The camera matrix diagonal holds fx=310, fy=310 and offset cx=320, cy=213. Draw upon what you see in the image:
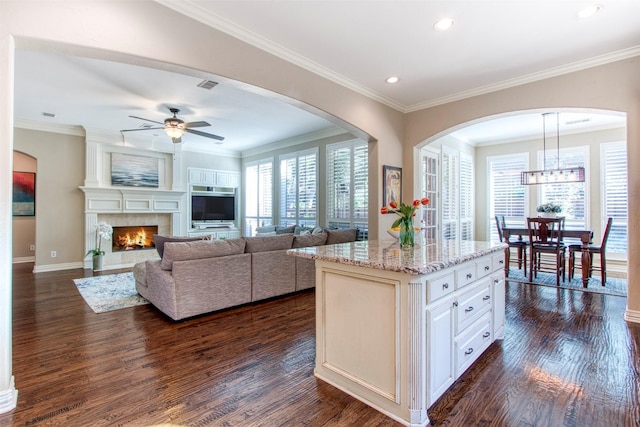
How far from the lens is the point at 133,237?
24.2 ft

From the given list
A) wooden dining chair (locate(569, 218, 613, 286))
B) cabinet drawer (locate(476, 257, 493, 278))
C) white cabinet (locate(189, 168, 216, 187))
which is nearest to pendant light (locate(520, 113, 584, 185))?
wooden dining chair (locate(569, 218, 613, 286))

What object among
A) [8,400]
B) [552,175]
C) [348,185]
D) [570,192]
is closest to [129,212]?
[348,185]

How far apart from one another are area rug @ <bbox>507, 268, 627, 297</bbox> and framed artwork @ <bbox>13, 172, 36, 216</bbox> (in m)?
10.5

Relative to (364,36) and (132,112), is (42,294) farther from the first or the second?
(364,36)

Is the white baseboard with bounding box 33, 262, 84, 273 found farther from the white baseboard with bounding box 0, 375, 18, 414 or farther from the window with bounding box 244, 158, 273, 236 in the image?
the white baseboard with bounding box 0, 375, 18, 414

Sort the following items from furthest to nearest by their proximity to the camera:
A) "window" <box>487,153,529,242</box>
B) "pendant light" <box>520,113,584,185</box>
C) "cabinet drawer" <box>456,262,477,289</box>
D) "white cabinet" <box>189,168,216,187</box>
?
"white cabinet" <box>189,168,216,187</box> → "window" <box>487,153,529,242</box> → "pendant light" <box>520,113,584,185</box> → "cabinet drawer" <box>456,262,477,289</box>

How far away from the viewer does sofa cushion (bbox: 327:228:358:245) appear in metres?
4.76

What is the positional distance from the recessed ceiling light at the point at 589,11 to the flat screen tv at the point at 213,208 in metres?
8.02

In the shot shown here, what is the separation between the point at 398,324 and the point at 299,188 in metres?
5.72

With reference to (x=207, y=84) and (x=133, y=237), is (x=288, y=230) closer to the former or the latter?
(x=207, y=84)

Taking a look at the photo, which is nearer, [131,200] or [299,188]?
[131,200]

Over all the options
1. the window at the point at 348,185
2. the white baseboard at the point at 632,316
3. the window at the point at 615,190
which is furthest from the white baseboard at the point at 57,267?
the window at the point at 615,190

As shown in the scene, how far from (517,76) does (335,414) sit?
4313 mm

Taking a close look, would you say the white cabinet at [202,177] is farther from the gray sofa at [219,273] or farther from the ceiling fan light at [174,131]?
the gray sofa at [219,273]
